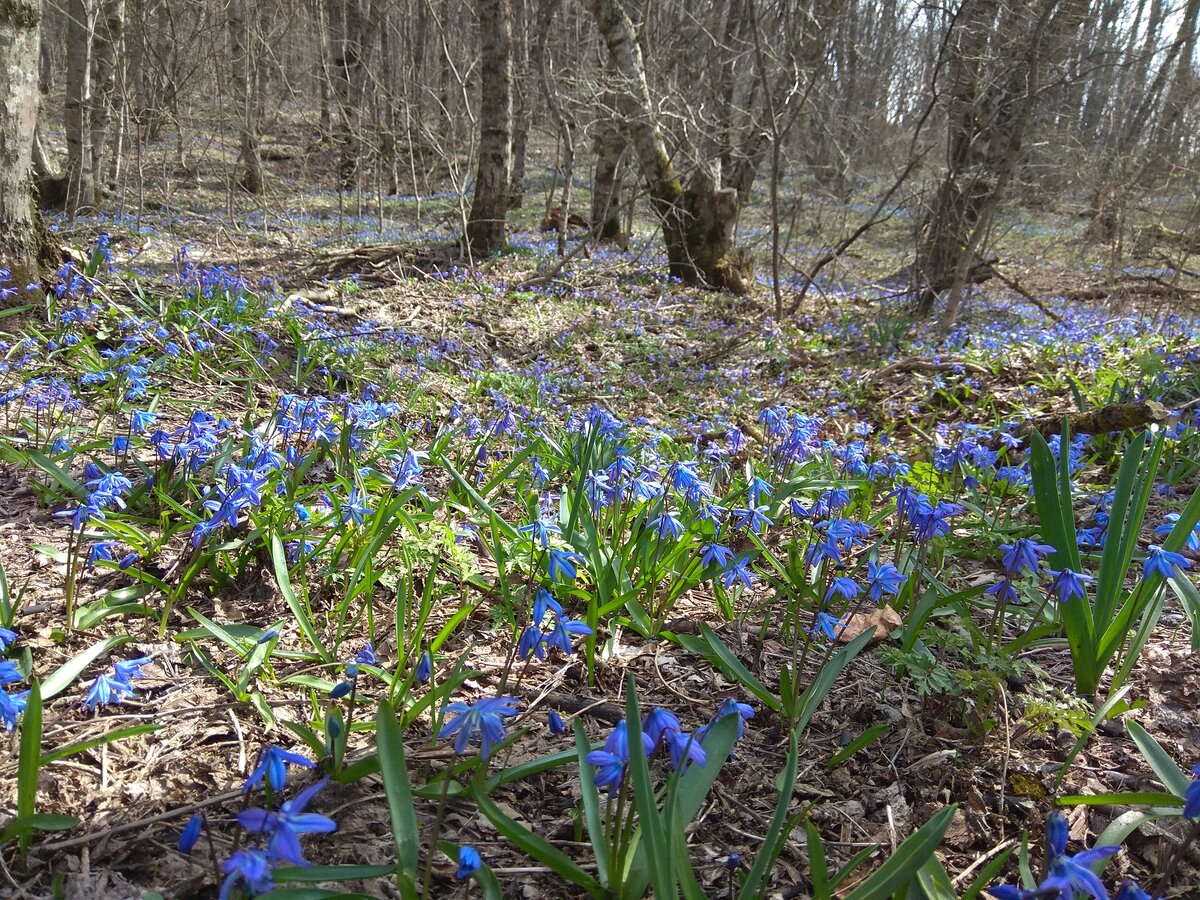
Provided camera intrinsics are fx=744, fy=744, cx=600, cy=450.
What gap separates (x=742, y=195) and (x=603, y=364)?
7.15 meters

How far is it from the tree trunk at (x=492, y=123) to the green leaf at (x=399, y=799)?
7.87 metres

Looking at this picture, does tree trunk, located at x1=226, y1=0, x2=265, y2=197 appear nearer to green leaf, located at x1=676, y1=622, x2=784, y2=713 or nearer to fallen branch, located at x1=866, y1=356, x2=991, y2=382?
fallen branch, located at x1=866, y1=356, x2=991, y2=382

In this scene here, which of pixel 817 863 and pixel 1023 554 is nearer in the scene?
pixel 817 863

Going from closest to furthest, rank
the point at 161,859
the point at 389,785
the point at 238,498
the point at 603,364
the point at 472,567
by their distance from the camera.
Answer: the point at 389,785, the point at 161,859, the point at 238,498, the point at 472,567, the point at 603,364

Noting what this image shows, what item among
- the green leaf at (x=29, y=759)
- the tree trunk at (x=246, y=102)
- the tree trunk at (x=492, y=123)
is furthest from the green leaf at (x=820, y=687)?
the tree trunk at (x=246, y=102)

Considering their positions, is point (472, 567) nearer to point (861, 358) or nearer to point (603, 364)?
point (603, 364)

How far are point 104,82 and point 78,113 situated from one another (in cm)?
97

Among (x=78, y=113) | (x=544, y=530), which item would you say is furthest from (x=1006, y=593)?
(x=78, y=113)

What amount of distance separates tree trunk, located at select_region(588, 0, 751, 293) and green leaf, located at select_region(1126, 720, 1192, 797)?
823 cm

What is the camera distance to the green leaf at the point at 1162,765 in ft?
4.59

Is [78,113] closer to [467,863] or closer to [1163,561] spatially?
[467,863]

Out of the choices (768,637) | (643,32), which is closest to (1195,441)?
(768,637)

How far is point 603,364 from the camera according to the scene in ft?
21.1

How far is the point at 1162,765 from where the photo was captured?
143 cm
